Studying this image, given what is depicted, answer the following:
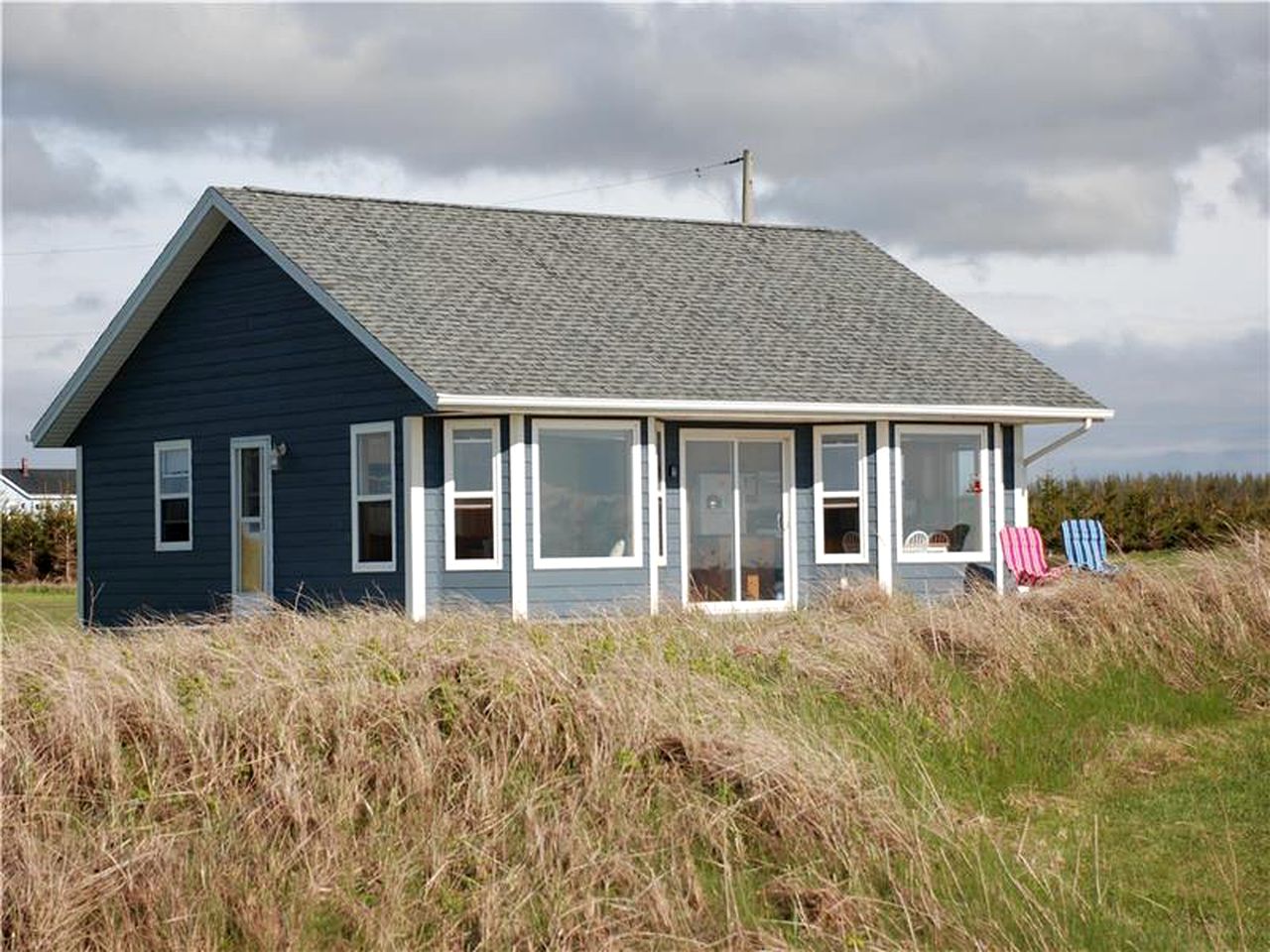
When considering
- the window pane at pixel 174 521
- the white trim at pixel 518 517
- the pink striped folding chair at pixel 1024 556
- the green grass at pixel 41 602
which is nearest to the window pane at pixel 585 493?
the white trim at pixel 518 517

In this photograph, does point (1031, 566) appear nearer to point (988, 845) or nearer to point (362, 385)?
point (362, 385)

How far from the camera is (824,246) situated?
2612cm

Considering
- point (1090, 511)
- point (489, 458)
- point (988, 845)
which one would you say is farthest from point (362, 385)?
point (1090, 511)

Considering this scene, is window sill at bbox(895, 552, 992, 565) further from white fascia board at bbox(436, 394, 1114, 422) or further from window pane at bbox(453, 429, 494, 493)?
window pane at bbox(453, 429, 494, 493)

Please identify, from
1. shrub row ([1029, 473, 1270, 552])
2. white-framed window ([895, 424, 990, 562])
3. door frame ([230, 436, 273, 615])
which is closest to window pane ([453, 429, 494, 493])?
door frame ([230, 436, 273, 615])

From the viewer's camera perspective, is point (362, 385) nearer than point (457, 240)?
Yes

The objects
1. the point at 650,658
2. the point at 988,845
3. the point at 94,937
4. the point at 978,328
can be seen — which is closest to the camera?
the point at 94,937

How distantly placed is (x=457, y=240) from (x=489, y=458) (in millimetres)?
4167

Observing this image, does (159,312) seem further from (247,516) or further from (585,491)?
(585,491)

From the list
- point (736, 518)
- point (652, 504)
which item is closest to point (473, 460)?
point (652, 504)

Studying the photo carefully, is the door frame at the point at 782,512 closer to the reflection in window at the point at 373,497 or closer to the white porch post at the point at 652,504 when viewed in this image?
the white porch post at the point at 652,504

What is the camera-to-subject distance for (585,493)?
798 inches

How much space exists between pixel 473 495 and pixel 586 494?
1315 millimetres

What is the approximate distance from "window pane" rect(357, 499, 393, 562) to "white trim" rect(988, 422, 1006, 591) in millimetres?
7494
